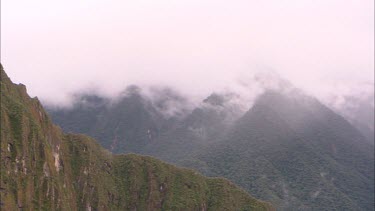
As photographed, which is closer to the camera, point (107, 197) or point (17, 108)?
point (17, 108)

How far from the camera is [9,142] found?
16000 cm

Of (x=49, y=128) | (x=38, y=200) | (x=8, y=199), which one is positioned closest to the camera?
(x=8, y=199)

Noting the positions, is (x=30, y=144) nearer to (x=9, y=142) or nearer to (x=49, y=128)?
(x=9, y=142)

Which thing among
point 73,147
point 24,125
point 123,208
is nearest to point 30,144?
point 24,125

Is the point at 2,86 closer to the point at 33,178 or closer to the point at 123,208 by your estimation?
the point at 33,178

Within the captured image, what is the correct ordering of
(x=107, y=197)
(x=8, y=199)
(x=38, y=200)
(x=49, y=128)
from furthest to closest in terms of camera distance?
(x=107, y=197) → (x=49, y=128) → (x=38, y=200) → (x=8, y=199)

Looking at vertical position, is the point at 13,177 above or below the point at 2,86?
below

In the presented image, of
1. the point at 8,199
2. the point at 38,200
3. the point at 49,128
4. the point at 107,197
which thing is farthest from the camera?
the point at 107,197

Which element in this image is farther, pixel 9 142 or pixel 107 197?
pixel 107 197

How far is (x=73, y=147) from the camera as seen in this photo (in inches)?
7648

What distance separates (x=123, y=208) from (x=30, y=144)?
45.5 meters

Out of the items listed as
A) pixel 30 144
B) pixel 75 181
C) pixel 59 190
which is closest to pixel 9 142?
pixel 30 144

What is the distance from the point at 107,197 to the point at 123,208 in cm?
692

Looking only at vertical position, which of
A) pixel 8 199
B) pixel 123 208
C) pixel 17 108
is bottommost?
pixel 8 199
